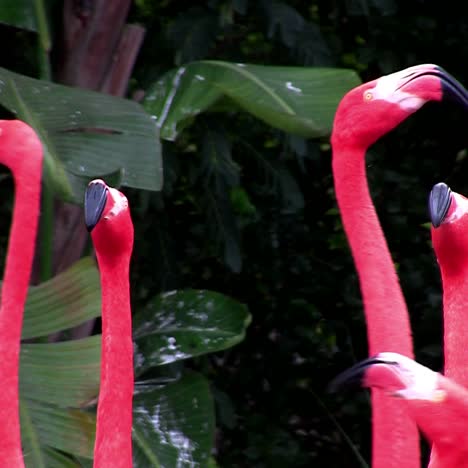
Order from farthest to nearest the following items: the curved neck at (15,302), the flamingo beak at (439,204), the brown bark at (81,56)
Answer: the brown bark at (81,56) → the curved neck at (15,302) → the flamingo beak at (439,204)

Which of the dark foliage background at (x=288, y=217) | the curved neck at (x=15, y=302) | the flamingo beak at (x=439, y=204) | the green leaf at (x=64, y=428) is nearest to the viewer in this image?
the flamingo beak at (x=439, y=204)

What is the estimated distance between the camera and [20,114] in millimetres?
2152

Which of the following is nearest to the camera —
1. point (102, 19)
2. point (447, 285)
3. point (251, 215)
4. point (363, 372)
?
point (363, 372)

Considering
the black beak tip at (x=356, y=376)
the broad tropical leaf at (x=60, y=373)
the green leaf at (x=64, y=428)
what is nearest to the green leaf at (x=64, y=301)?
the broad tropical leaf at (x=60, y=373)

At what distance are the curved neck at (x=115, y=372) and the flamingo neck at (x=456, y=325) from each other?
0.47 metres

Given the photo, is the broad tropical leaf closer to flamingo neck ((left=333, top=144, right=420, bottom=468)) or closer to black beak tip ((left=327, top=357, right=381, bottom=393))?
flamingo neck ((left=333, top=144, right=420, bottom=468))

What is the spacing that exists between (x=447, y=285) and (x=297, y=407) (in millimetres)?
1826

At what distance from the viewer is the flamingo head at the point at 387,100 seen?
5.68ft

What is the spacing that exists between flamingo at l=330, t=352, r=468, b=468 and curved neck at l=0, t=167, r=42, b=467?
66 centimetres

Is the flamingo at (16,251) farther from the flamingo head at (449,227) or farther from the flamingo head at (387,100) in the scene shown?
the flamingo head at (449,227)

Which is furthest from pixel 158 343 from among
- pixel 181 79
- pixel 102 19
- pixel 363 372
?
pixel 363 372

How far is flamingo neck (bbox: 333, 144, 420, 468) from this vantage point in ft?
5.15

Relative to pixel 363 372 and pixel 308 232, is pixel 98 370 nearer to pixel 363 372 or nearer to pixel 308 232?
pixel 363 372

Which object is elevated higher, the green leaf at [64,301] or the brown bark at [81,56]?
the brown bark at [81,56]
